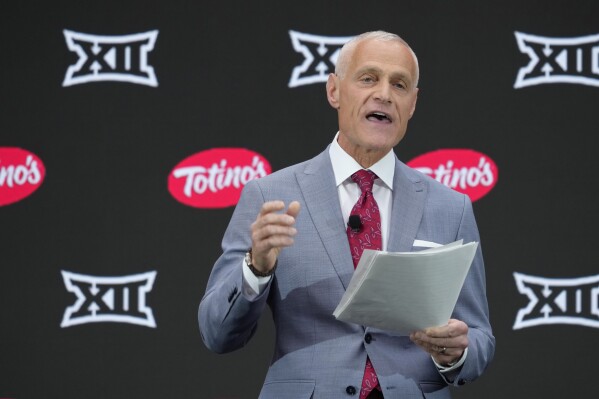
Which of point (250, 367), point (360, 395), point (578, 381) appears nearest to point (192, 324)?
point (250, 367)

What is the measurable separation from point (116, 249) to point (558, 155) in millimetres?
1634

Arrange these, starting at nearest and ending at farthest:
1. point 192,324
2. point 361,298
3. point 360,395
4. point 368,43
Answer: point 361,298 → point 360,395 → point 368,43 → point 192,324

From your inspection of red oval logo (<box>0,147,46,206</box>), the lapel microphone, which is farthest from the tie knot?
red oval logo (<box>0,147,46,206</box>)

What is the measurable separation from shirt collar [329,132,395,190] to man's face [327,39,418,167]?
2 centimetres

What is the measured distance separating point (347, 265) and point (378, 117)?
0.34 m

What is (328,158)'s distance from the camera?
2.03 metres

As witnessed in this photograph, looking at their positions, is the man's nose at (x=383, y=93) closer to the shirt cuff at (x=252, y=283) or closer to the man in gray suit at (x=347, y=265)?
the man in gray suit at (x=347, y=265)

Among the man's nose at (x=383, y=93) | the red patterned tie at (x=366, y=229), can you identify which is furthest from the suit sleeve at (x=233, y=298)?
the man's nose at (x=383, y=93)

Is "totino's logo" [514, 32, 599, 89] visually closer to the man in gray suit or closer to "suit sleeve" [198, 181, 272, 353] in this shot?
the man in gray suit

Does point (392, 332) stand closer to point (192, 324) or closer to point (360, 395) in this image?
point (360, 395)

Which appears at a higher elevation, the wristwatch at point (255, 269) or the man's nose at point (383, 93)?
the man's nose at point (383, 93)

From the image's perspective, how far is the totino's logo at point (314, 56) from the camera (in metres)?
3.37

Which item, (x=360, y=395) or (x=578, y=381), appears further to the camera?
(x=578, y=381)

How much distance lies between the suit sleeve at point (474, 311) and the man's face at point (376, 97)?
0.79 ft
